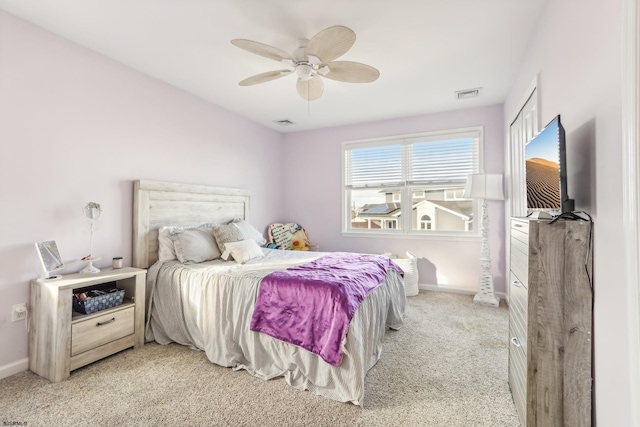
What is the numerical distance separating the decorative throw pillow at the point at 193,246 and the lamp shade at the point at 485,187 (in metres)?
3.07

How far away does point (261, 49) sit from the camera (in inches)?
78.2

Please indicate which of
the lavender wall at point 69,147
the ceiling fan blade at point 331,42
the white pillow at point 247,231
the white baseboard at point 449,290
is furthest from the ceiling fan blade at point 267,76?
the white baseboard at point 449,290

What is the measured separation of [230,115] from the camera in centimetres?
403

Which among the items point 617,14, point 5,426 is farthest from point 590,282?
point 5,426

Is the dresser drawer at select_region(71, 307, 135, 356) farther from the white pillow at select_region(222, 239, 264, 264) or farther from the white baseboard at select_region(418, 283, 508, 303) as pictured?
the white baseboard at select_region(418, 283, 508, 303)

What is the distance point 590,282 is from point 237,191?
3654 mm

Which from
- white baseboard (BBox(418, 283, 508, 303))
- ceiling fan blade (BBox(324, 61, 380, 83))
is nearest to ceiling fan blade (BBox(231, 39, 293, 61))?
ceiling fan blade (BBox(324, 61, 380, 83))

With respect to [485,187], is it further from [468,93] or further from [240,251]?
[240,251]

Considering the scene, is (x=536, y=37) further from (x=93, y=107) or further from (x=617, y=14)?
(x=93, y=107)

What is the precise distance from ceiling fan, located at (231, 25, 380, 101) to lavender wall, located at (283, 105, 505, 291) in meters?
2.14

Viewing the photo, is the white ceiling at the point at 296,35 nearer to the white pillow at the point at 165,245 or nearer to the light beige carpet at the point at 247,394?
the white pillow at the point at 165,245

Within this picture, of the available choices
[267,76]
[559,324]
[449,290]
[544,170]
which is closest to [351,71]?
[267,76]

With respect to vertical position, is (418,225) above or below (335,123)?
below

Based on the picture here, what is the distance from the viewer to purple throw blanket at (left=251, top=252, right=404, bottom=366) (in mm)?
1840
